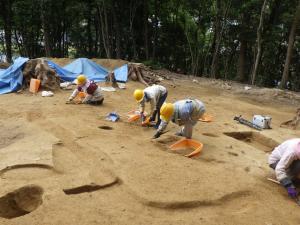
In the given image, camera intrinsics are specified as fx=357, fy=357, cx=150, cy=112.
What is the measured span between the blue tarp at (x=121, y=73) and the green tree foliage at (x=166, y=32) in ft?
18.0

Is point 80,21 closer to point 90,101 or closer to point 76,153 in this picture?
point 90,101

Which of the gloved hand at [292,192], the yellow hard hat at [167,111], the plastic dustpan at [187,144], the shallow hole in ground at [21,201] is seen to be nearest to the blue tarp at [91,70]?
the plastic dustpan at [187,144]

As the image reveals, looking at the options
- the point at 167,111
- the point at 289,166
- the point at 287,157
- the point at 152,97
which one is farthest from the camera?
Answer: the point at 152,97

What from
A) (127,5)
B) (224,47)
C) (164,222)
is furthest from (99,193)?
(224,47)

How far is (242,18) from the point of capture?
19.1 m

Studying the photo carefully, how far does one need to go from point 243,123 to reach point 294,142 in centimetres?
412

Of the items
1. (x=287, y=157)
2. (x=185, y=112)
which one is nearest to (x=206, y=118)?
(x=185, y=112)

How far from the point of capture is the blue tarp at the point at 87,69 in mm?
13547

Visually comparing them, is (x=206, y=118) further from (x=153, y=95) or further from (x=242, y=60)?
(x=242, y=60)

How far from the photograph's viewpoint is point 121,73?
1387 centimetres

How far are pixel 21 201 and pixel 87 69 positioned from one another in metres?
9.66

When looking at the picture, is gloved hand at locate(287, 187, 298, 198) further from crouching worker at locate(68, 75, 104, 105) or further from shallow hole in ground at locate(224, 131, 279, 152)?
crouching worker at locate(68, 75, 104, 105)

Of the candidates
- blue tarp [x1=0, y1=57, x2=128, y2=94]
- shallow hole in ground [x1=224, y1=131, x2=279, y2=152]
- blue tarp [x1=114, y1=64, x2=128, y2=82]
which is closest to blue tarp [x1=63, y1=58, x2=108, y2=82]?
blue tarp [x1=0, y1=57, x2=128, y2=94]

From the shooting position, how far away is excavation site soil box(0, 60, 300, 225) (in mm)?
4273
